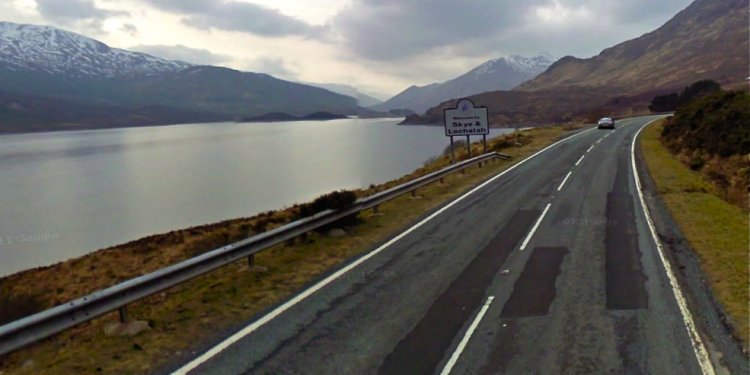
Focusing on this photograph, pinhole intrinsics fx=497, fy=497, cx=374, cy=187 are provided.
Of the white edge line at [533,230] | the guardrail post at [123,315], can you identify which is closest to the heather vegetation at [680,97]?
the white edge line at [533,230]

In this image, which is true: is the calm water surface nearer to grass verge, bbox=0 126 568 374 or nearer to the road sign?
grass verge, bbox=0 126 568 374

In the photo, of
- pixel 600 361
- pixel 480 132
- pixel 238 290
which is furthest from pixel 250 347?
pixel 480 132

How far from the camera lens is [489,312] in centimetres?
770

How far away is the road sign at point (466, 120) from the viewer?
29.2m

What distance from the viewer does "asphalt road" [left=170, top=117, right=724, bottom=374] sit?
619 cm

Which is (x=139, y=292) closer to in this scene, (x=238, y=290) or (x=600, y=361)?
(x=238, y=290)

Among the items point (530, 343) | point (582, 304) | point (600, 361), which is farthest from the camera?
point (582, 304)

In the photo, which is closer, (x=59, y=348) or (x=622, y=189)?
(x=59, y=348)

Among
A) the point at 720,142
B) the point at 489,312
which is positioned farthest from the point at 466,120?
the point at 489,312

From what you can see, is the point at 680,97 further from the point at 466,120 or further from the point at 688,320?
the point at 688,320

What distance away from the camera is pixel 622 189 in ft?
61.0

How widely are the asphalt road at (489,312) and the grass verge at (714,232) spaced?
2.62 ft

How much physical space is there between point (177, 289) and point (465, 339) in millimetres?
6837

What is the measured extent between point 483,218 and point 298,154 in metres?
71.3
